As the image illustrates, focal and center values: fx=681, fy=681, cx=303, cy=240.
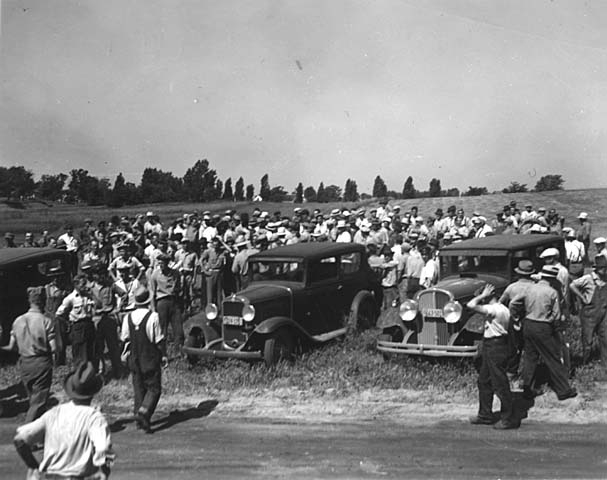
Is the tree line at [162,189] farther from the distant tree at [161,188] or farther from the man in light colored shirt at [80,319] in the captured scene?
the man in light colored shirt at [80,319]

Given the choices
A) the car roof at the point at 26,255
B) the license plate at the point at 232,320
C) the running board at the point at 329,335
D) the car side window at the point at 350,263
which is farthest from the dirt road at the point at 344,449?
the car side window at the point at 350,263

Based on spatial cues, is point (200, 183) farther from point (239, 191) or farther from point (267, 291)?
point (267, 291)

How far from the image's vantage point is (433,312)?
10.9m

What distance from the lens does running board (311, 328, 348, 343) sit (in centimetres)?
1176

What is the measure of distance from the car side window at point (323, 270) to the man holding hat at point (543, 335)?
13.3 ft

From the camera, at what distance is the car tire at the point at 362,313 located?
1261 centimetres

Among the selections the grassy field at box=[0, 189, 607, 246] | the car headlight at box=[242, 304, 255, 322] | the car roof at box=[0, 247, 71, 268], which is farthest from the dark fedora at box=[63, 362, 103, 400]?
the grassy field at box=[0, 189, 607, 246]

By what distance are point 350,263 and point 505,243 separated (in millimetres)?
2998

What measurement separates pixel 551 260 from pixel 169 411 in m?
6.14

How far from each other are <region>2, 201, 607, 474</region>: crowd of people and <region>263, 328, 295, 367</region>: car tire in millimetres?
1971

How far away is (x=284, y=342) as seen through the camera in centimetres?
1121

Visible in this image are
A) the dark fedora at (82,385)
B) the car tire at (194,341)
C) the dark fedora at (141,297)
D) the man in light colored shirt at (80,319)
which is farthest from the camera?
the car tire at (194,341)

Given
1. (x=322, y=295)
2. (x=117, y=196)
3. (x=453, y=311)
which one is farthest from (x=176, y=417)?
(x=117, y=196)

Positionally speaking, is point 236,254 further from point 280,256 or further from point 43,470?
point 43,470
